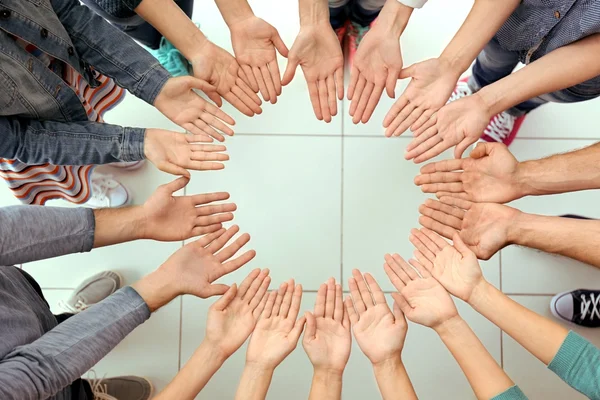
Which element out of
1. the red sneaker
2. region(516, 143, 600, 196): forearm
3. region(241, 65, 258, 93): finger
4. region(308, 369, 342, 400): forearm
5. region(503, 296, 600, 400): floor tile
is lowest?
region(503, 296, 600, 400): floor tile

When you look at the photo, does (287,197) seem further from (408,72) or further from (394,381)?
(394,381)

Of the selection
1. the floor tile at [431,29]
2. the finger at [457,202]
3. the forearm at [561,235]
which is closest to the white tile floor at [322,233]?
the floor tile at [431,29]

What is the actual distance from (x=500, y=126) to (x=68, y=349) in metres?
1.35

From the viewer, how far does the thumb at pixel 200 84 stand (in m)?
1.24

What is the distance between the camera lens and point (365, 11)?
1454 millimetres

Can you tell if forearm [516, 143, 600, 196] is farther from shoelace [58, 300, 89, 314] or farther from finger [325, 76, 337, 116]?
shoelace [58, 300, 89, 314]

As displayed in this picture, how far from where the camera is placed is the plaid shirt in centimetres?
97

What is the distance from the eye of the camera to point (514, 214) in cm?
118

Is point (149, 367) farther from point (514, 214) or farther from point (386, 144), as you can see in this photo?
point (514, 214)

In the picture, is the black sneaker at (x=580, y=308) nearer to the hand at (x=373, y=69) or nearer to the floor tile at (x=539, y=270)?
the floor tile at (x=539, y=270)

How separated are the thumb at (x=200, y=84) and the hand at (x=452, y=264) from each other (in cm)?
68

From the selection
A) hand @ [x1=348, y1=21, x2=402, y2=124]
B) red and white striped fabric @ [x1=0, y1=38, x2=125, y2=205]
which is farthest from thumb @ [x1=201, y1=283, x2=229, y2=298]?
hand @ [x1=348, y1=21, x2=402, y2=124]

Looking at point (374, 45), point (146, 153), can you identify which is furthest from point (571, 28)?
point (146, 153)

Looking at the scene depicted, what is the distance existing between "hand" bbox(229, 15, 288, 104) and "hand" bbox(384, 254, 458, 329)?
0.60 metres
